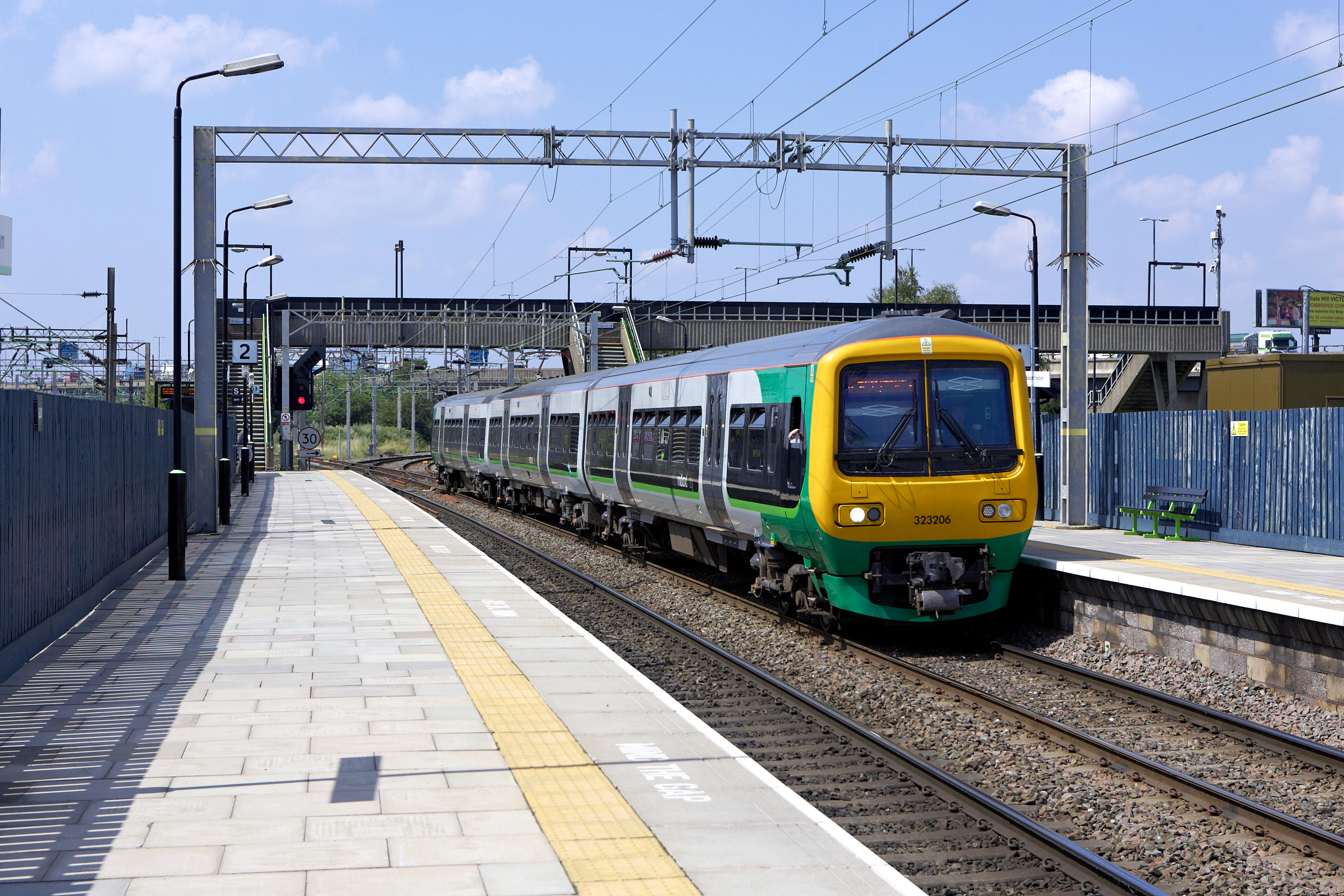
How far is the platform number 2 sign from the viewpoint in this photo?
38875 mm

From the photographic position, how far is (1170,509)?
1930 cm

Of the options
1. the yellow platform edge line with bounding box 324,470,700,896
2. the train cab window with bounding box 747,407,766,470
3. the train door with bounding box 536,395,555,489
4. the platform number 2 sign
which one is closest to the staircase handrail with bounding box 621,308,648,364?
the platform number 2 sign

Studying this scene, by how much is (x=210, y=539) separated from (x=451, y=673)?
13.8 m

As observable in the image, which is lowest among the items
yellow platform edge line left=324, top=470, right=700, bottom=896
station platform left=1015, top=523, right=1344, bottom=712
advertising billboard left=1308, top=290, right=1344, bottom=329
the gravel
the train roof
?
the gravel

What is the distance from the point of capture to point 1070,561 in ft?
45.0

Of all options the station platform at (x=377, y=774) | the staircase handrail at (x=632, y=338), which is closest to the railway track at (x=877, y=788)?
the station platform at (x=377, y=774)

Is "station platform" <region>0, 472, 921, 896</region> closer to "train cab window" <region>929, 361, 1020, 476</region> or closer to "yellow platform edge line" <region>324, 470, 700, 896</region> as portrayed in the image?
"yellow platform edge line" <region>324, 470, 700, 896</region>

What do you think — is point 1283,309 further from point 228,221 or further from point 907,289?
point 228,221

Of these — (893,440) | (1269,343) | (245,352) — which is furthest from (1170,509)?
(1269,343)

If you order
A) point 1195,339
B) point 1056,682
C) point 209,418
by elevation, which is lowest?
point 1056,682

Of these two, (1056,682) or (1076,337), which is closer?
(1056,682)

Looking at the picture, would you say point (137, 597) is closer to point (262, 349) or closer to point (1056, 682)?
point (1056, 682)

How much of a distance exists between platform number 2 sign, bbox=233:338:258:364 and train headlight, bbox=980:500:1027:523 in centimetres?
3108

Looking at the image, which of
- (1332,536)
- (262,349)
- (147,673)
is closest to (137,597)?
(147,673)
